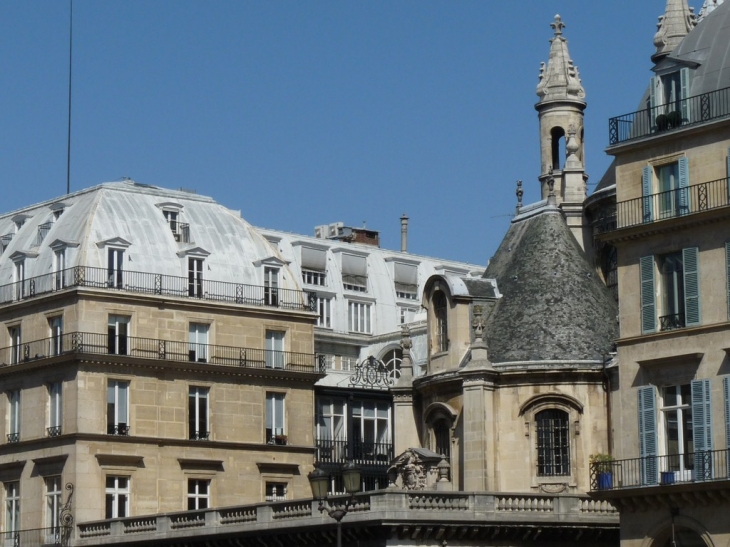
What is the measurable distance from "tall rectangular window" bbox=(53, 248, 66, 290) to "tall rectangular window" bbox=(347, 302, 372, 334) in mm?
35919

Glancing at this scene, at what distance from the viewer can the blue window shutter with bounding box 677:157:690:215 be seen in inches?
2416

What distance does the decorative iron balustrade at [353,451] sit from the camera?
93.4 m

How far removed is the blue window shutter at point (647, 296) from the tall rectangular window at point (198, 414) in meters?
29.8

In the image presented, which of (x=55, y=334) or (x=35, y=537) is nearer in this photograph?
(x=35, y=537)

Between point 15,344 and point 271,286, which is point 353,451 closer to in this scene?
point 271,286

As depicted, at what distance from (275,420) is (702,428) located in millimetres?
33364

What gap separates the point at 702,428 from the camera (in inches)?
2333

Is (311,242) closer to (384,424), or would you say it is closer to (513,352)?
(384,424)

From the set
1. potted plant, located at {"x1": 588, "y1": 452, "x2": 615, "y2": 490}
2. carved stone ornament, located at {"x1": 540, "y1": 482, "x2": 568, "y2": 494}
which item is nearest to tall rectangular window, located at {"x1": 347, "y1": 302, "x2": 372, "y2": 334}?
carved stone ornament, located at {"x1": 540, "y1": 482, "x2": 568, "y2": 494}

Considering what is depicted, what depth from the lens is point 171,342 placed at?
286 ft

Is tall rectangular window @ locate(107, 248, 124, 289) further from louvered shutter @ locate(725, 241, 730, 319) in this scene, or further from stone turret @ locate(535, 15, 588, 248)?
louvered shutter @ locate(725, 241, 730, 319)

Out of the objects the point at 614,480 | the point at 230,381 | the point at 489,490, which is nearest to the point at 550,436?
the point at 489,490

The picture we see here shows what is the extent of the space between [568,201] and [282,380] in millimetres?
15241

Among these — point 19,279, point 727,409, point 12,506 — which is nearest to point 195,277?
point 19,279
